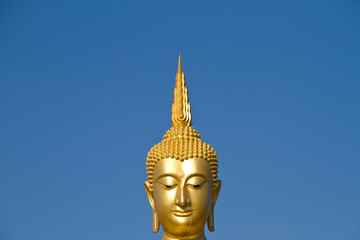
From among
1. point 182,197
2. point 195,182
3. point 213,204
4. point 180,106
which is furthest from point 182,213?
point 180,106

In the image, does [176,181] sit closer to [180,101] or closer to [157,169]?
[157,169]

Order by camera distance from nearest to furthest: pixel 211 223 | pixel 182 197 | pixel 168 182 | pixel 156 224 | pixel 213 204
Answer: pixel 182 197
pixel 168 182
pixel 156 224
pixel 211 223
pixel 213 204

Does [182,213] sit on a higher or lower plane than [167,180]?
lower

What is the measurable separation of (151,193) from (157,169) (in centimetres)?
76

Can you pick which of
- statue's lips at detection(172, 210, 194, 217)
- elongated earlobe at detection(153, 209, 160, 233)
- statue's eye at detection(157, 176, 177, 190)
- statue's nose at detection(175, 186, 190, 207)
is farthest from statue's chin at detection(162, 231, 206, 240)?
statue's eye at detection(157, 176, 177, 190)

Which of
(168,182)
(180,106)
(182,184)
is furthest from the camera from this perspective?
(180,106)

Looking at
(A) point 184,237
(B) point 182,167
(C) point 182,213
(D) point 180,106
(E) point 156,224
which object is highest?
(D) point 180,106

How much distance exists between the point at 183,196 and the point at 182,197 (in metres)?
0.03

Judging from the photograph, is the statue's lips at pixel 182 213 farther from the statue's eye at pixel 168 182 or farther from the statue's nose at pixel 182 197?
the statue's eye at pixel 168 182

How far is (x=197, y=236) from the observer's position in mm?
12531

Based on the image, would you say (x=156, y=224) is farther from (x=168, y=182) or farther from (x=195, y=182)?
(x=195, y=182)

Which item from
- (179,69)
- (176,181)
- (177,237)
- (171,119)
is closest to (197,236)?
(177,237)

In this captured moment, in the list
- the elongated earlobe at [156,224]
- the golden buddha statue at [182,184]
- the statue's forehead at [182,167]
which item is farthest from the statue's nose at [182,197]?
the elongated earlobe at [156,224]

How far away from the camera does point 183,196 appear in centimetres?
1209
